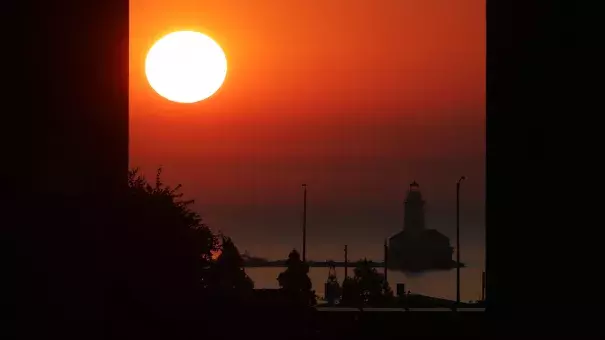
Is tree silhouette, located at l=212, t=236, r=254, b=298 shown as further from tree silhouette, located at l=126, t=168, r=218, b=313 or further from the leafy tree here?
the leafy tree

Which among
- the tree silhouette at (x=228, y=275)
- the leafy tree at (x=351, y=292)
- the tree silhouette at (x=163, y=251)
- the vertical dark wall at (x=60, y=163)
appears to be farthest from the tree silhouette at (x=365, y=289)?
the vertical dark wall at (x=60, y=163)

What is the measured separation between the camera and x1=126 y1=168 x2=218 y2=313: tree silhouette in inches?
917

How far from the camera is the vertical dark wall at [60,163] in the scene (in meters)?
19.6

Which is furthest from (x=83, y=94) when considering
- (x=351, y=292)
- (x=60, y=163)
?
(x=351, y=292)

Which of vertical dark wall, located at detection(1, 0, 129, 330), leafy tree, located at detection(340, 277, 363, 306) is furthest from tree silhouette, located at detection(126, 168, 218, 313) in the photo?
leafy tree, located at detection(340, 277, 363, 306)

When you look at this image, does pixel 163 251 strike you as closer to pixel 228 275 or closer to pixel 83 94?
pixel 83 94

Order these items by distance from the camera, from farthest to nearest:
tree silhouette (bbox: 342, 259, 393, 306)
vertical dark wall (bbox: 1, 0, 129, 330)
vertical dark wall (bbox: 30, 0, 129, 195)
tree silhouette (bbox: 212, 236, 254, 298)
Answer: tree silhouette (bbox: 342, 259, 393, 306) < tree silhouette (bbox: 212, 236, 254, 298) < vertical dark wall (bbox: 30, 0, 129, 195) < vertical dark wall (bbox: 1, 0, 129, 330)

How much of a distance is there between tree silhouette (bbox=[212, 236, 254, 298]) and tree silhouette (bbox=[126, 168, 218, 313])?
65 centimetres

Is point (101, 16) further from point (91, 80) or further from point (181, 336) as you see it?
point (181, 336)

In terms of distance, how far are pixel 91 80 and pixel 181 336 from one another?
653cm

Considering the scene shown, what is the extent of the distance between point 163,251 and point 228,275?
9.70 m

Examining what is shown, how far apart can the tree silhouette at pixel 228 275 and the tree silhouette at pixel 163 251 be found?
651 millimetres
